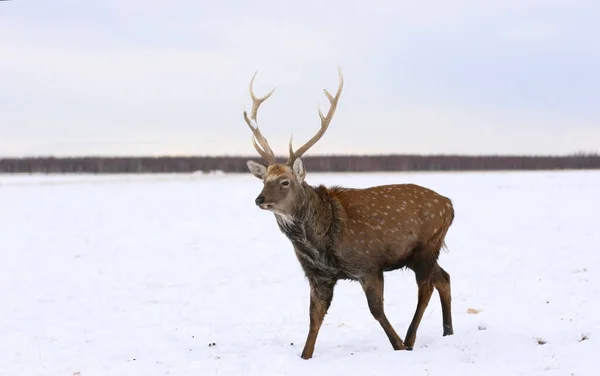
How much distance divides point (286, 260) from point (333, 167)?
124 ft

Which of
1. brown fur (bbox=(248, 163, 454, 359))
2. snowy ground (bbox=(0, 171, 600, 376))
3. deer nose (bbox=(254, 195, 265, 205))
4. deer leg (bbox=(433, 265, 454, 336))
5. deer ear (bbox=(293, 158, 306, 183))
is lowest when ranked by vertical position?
snowy ground (bbox=(0, 171, 600, 376))

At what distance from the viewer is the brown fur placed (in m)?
8.32

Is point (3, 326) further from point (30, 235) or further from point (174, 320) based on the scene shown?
point (30, 235)

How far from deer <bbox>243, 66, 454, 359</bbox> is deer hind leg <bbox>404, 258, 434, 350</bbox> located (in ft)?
0.04

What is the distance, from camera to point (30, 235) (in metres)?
19.3

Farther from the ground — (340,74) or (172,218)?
(340,74)

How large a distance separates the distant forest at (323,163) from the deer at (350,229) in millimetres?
41131

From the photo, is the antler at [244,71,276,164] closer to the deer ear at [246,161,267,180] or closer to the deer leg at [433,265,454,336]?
the deer ear at [246,161,267,180]

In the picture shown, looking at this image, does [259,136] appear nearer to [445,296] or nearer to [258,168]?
[258,168]

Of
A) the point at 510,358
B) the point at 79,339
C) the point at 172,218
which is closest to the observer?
the point at 510,358

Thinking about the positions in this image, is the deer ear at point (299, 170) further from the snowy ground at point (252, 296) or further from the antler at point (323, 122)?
the snowy ground at point (252, 296)

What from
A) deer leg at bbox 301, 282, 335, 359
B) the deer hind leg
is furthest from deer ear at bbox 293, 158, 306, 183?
the deer hind leg

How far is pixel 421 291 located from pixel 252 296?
4.75 metres

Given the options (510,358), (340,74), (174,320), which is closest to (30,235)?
(174,320)
